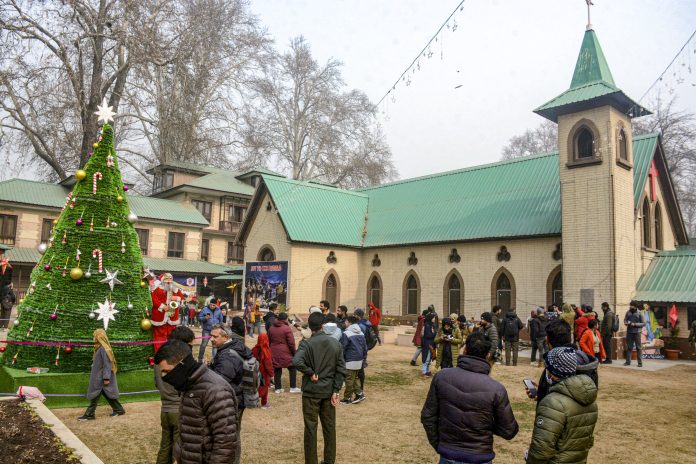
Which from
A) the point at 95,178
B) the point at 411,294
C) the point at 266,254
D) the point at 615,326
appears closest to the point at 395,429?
the point at 95,178

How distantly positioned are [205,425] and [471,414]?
2105 mm

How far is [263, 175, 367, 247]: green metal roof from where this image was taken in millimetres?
28766

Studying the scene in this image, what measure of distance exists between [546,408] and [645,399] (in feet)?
31.0

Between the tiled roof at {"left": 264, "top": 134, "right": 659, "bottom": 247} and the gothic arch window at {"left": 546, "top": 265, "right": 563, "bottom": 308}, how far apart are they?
5.90ft

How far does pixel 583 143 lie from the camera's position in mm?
21000

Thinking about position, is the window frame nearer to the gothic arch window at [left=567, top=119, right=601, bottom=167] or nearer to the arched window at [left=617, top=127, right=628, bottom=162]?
the gothic arch window at [left=567, top=119, right=601, bottom=167]

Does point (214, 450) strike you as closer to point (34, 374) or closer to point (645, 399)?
point (34, 374)

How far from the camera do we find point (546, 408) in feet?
13.1

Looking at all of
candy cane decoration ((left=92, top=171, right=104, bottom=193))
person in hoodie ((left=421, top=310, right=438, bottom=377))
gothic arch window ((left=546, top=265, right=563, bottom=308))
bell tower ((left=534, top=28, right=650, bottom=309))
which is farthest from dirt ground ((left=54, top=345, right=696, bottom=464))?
gothic arch window ((left=546, top=265, right=563, bottom=308))

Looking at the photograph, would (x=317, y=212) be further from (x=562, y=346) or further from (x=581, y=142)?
(x=562, y=346)

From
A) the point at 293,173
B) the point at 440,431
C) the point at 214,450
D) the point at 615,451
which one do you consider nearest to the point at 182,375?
the point at 214,450

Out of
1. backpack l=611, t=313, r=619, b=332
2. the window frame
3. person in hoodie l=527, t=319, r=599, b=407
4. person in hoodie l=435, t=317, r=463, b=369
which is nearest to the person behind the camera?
person in hoodie l=527, t=319, r=599, b=407

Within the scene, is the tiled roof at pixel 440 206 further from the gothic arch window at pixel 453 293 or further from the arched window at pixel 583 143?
the arched window at pixel 583 143

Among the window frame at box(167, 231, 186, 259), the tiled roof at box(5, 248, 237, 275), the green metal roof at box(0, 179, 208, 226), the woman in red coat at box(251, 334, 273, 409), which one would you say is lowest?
the woman in red coat at box(251, 334, 273, 409)
